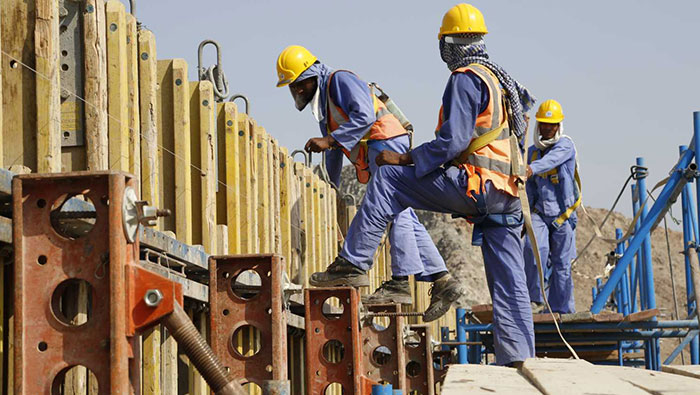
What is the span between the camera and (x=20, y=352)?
10.1ft

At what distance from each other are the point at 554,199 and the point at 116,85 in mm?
6845

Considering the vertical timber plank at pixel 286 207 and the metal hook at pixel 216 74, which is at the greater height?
the metal hook at pixel 216 74

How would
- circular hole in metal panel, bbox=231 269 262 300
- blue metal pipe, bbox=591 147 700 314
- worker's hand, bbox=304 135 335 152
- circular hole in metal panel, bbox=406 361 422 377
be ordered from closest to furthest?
circular hole in metal panel, bbox=231 269 262 300 → worker's hand, bbox=304 135 335 152 → circular hole in metal panel, bbox=406 361 422 377 → blue metal pipe, bbox=591 147 700 314

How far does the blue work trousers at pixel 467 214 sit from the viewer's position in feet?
24.3

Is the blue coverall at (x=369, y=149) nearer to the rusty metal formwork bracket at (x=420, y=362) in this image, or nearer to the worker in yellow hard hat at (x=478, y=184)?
the worker in yellow hard hat at (x=478, y=184)

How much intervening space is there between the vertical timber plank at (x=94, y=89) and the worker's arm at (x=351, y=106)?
7.77 ft

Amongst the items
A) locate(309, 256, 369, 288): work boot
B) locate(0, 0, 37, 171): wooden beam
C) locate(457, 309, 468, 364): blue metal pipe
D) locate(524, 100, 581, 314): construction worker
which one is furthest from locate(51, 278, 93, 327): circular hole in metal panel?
locate(524, 100, 581, 314): construction worker

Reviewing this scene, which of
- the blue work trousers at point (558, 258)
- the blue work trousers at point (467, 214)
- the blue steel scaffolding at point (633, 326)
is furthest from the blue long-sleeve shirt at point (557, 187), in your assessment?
the blue work trousers at point (467, 214)

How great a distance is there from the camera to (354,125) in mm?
8047

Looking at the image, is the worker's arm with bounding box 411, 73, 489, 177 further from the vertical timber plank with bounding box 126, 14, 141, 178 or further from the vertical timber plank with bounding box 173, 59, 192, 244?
the vertical timber plank with bounding box 126, 14, 141, 178

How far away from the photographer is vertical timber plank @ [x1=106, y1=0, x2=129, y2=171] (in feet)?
20.2

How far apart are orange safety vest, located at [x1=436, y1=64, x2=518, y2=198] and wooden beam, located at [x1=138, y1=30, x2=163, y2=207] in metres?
1.79

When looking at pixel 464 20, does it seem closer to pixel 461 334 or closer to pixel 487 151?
pixel 487 151

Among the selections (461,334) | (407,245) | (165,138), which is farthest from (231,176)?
(461,334)
